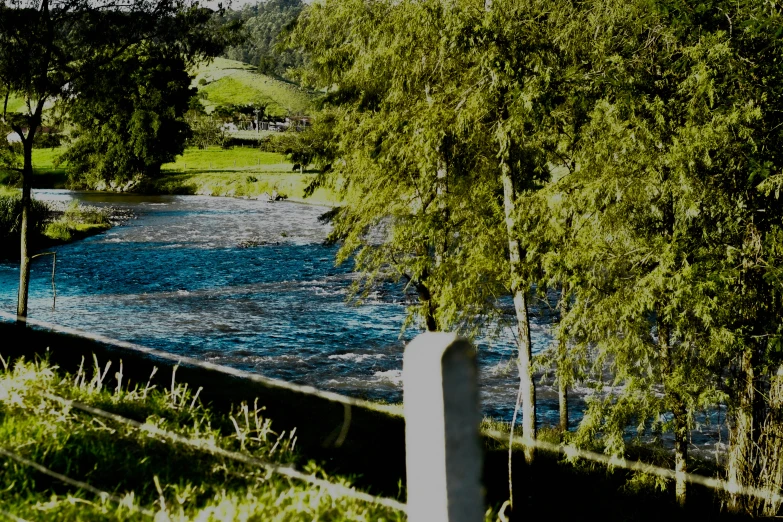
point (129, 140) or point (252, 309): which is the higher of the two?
point (129, 140)

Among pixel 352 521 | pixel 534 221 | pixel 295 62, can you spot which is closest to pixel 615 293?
pixel 534 221

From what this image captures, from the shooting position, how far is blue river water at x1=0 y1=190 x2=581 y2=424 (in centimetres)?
1859

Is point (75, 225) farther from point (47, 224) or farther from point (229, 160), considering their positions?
point (229, 160)

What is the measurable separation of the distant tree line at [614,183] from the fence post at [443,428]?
7.62 meters

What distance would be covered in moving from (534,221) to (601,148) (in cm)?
217

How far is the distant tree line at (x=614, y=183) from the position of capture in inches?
444

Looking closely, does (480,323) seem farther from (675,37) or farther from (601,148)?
(675,37)

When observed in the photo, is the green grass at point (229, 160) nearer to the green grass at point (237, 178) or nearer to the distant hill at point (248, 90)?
the green grass at point (237, 178)

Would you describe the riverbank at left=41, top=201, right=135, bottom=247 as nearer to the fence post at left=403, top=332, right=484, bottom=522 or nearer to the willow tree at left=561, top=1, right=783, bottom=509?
the willow tree at left=561, top=1, right=783, bottom=509

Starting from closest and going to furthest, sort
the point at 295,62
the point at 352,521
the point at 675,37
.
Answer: the point at 352,521 → the point at 675,37 → the point at 295,62

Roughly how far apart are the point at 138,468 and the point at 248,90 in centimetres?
16963

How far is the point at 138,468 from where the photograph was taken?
3619 millimetres

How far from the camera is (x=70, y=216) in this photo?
1784 inches

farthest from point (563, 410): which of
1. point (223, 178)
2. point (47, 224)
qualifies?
point (223, 178)
